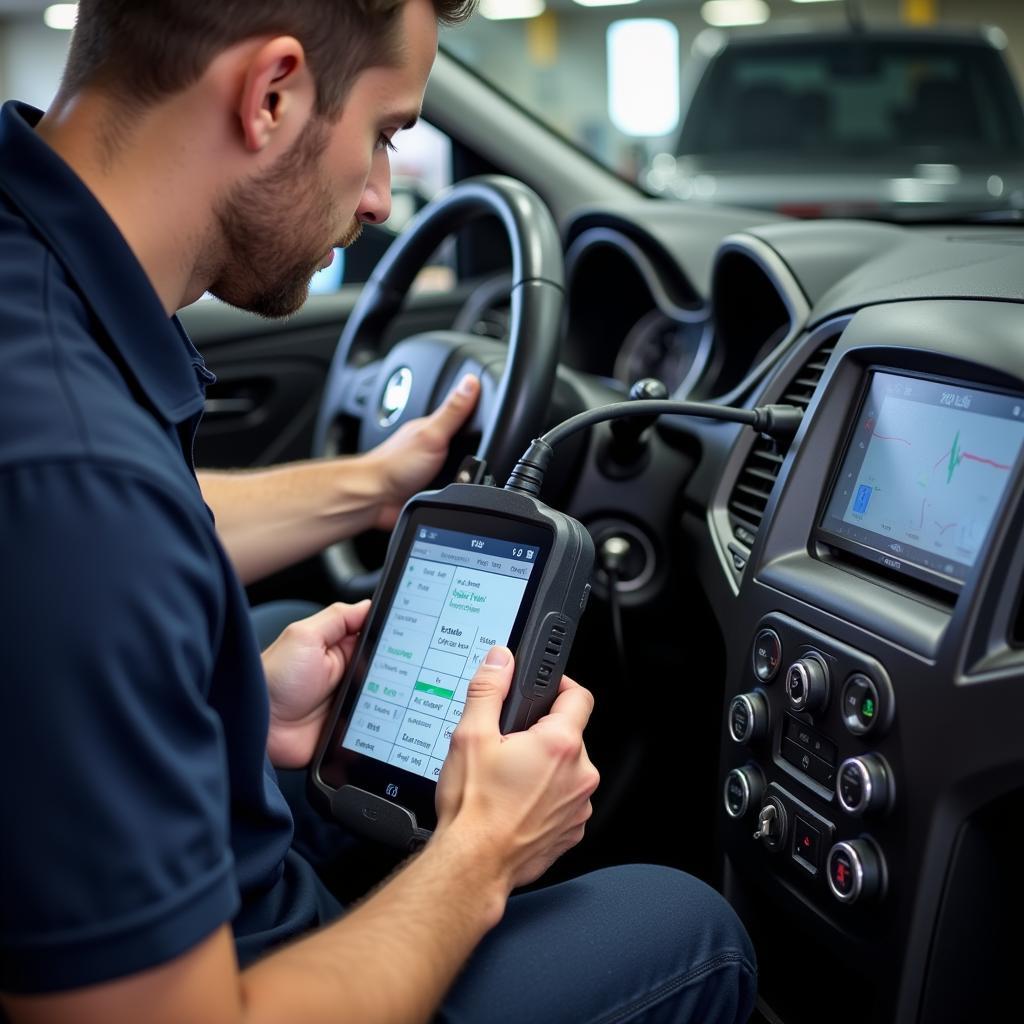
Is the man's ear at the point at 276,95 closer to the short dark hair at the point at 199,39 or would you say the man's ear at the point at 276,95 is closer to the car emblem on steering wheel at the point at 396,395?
the short dark hair at the point at 199,39

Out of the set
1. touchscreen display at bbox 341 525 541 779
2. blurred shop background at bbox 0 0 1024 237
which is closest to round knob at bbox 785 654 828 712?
touchscreen display at bbox 341 525 541 779

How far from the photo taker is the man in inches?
22.5

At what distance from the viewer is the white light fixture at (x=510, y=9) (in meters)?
13.6

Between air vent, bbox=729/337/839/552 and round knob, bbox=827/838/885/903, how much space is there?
0.31 m

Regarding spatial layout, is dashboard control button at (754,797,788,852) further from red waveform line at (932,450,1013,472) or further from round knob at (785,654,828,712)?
red waveform line at (932,450,1013,472)

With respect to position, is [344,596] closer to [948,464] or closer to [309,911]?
[309,911]

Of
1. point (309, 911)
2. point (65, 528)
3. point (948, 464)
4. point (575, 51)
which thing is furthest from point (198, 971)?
point (575, 51)

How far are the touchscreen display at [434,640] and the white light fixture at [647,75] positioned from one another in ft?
41.1

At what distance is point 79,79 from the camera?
791 millimetres

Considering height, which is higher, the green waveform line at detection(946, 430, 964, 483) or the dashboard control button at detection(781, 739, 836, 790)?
the green waveform line at detection(946, 430, 964, 483)

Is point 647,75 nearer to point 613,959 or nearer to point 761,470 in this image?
point 761,470

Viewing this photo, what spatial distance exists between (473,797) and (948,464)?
428 millimetres

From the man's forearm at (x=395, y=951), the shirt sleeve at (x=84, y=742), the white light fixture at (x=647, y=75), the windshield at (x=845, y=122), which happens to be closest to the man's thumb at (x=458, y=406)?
the man's forearm at (x=395, y=951)

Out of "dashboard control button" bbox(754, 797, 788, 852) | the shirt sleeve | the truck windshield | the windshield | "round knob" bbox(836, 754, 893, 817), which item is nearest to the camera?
the shirt sleeve
